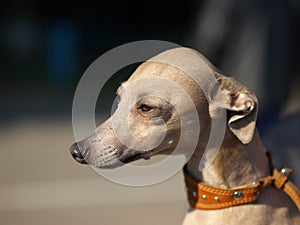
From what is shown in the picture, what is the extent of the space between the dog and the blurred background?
475 millimetres

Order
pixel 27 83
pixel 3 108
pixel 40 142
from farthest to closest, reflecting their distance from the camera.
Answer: pixel 27 83 → pixel 3 108 → pixel 40 142

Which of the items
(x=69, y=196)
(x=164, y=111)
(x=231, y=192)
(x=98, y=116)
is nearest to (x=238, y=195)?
(x=231, y=192)

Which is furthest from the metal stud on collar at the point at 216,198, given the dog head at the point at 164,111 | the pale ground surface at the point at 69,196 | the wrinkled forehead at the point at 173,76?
the pale ground surface at the point at 69,196

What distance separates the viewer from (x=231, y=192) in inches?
106

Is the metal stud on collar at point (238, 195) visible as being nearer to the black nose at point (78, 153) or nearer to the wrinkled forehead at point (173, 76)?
the wrinkled forehead at point (173, 76)

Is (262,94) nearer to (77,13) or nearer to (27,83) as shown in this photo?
(27,83)

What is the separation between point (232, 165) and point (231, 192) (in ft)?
0.31

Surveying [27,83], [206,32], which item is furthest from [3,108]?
[206,32]

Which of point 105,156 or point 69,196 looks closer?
point 105,156

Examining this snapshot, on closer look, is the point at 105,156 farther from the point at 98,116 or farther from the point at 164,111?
the point at 98,116

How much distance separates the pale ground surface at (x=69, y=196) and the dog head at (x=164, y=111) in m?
2.20

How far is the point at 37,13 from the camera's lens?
12.8 meters

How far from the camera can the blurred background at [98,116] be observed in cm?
497

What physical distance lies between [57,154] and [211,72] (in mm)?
4256
